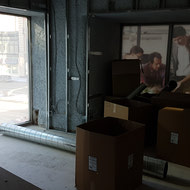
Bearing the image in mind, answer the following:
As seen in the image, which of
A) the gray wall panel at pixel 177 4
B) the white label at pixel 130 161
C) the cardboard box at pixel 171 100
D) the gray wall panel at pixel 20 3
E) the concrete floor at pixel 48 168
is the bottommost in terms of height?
the concrete floor at pixel 48 168

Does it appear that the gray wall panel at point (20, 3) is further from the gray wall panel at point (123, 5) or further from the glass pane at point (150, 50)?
the glass pane at point (150, 50)

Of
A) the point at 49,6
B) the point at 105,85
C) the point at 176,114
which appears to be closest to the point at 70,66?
the point at 105,85

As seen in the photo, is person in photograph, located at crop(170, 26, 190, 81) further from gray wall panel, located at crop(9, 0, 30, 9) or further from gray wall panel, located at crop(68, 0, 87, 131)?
gray wall panel, located at crop(9, 0, 30, 9)

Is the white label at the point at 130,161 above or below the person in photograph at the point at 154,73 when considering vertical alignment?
below

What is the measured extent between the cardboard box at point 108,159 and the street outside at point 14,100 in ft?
8.41

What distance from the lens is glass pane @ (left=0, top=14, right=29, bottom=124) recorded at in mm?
4465

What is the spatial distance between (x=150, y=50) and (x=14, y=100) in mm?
2843

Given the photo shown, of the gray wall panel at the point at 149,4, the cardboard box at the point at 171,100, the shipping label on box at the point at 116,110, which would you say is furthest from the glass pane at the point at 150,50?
the shipping label on box at the point at 116,110

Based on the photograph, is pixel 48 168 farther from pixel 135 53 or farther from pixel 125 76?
pixel 135 53

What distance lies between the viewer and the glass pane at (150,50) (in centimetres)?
425

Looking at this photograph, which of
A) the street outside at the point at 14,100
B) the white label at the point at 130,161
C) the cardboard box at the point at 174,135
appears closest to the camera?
the white label at the point at 130,161

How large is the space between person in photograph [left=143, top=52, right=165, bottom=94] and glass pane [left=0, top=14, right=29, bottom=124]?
2.13 m

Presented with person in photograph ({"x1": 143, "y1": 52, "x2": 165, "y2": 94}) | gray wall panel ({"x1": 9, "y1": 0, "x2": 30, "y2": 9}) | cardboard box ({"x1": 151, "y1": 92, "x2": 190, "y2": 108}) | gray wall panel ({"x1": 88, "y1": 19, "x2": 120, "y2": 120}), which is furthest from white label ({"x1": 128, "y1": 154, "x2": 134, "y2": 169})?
gray wall panel ({"x1": 9, "y1": 0, "x2": 30, "y2": 9})

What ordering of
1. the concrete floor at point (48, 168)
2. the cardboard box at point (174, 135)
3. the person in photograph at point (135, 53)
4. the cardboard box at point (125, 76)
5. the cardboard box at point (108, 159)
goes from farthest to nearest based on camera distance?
the person in photograph at point (135, 53), the cardboard box at point (125, 76), the cardboard box at point (174, 135), the concrete floor at point (48, 168), the cardboard box at point (108, 159)
